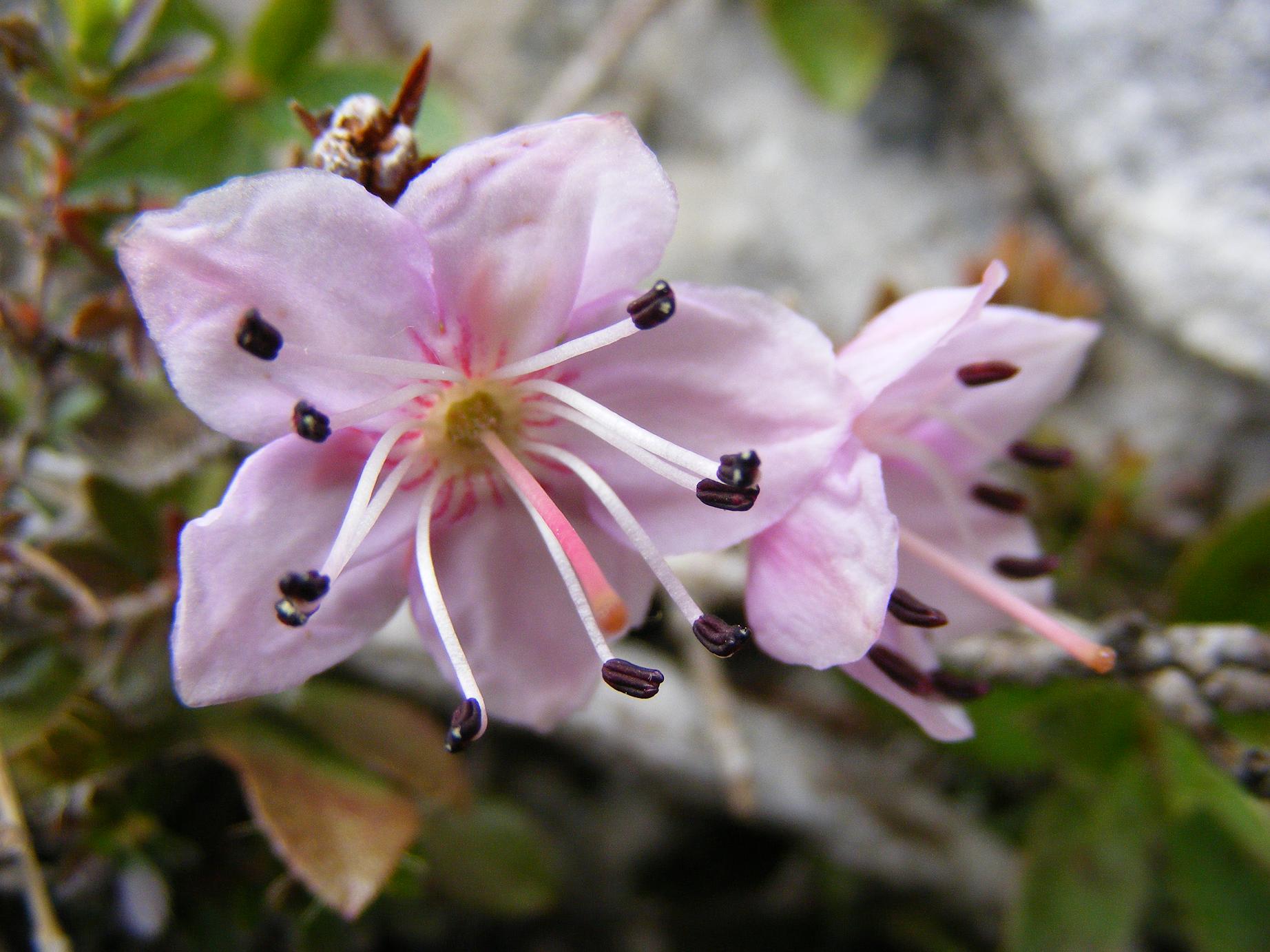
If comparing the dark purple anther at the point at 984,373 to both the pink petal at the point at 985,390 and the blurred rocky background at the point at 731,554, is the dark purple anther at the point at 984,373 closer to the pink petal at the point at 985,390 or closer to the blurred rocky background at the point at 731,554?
the pink petal at the point at 985,390

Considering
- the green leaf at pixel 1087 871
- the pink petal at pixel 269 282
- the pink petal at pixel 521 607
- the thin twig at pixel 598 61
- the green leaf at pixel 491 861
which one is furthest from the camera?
the thin twig at pixel 598 61

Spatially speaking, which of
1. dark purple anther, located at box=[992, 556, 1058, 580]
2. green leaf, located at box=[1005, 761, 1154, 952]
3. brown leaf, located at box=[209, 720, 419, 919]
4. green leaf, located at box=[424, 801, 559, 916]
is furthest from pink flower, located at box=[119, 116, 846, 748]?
green leaf, located at box=[1005, 761, 1154, 952]

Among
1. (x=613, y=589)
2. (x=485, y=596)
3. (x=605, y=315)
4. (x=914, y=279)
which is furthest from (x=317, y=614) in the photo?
(x=914, y=279)

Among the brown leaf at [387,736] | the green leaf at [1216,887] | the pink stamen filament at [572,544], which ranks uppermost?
the pink stamen filament at [572,544]

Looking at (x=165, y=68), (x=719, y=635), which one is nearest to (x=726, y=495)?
(x=719, y=635)

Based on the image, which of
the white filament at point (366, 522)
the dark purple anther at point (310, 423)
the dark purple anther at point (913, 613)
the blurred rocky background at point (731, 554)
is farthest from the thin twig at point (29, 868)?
the dark purple anther at point (913, 613)

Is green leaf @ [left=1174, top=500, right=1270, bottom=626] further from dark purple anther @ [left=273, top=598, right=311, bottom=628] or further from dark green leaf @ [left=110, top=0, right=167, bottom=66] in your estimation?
dark green leaf @ [left=110, top=0, right=167, bottom=66]

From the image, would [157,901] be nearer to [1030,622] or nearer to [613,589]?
[613,589]
